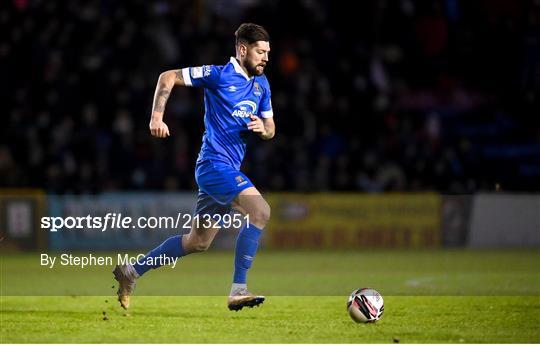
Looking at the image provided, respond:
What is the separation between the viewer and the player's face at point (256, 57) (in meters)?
8.98

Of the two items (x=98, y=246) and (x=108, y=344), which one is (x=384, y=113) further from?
(x=108, y=344)

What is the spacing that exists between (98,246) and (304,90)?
4.93 metres

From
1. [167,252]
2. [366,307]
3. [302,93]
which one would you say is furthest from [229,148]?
[302,93]

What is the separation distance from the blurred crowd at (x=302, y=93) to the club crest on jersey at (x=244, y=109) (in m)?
9.52

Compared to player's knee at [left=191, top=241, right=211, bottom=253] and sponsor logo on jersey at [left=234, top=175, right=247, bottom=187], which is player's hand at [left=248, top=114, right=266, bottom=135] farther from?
player's knee at [left=191, top=241, right=211, bottom=253]

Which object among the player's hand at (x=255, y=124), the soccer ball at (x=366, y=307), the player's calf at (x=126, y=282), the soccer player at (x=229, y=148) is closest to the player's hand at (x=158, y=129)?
the soccer player at (x=229, y=148)

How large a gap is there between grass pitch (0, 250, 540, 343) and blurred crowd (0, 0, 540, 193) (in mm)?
2761

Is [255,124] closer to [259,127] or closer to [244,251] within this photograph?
[259,127]

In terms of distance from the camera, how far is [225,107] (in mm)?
9023

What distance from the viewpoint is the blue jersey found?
8.97 meters

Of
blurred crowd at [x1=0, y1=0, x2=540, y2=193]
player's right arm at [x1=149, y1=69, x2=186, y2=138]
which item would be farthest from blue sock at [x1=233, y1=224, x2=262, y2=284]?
blurred crowd at [x1=0, y1=0, x2=540, y2=193]

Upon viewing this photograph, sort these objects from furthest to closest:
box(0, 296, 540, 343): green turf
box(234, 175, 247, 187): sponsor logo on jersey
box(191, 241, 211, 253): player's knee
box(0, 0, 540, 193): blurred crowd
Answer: box(0, 0, 540, 193): blurred crowd, box(191, 241, 211, 253): player's knee, box(234, 175, 247, 187): sponsor logo on jersey, box(0, 296, 540, 343): green turf

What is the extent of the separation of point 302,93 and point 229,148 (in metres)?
10.9

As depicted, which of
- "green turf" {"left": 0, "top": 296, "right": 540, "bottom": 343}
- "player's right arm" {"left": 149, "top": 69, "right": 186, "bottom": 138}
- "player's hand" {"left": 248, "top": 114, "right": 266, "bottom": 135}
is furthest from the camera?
"player's hand" {"left": 248, "top": 114, "right": 266, "bottom": 135}
